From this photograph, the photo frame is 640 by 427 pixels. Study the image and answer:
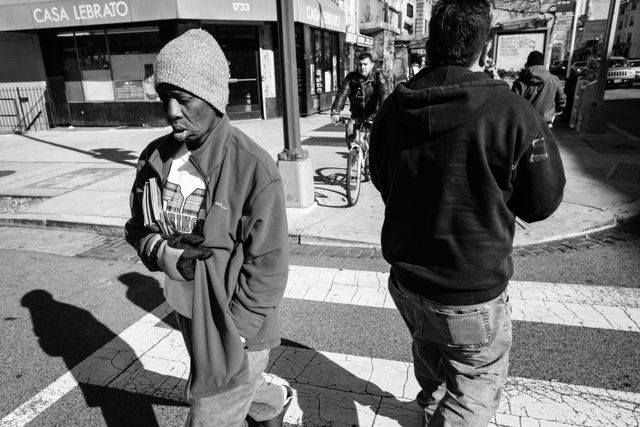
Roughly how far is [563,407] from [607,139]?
32.6 ft

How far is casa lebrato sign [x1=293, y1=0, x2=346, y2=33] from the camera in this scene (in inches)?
563

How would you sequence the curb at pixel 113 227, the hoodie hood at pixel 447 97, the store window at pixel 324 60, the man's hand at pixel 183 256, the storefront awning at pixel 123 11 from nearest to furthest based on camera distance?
the hoodie hood at pixel 447 97 < the man's hand at pixel 183 256 < the curb at pixel 113 227 < the storefront awning at pixel 123 11 < the store window at pixel 324 60

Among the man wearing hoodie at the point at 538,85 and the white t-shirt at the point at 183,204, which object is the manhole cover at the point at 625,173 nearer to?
the man wearing hoodie at the point at 538,85

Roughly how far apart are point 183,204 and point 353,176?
4828mm

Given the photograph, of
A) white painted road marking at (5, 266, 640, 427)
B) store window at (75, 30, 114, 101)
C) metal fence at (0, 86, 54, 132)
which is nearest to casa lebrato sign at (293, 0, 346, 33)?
→ store window at (75, 30, 114, 101)

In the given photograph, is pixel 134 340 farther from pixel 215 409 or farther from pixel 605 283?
Answer: pixel 605 283

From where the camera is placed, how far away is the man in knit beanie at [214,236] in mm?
1737

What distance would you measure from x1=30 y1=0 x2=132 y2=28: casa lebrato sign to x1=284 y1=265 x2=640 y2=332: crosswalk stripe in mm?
12024

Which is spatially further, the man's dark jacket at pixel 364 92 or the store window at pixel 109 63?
the store window at pixel 109 63

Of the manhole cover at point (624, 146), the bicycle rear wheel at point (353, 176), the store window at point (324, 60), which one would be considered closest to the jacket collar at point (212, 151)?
the bicycle rear wheel at point (353, 176)

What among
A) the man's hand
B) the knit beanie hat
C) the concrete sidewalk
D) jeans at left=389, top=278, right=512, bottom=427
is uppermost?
the knit beanie hat

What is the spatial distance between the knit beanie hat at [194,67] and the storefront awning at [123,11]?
41.3ft

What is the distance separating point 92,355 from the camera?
345cm

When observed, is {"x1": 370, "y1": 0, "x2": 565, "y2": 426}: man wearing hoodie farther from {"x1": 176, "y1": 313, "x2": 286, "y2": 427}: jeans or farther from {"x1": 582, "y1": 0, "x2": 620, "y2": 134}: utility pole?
{"x1": 582, "y1": 0, "x2": 620, "y2": 134}: utility pole
